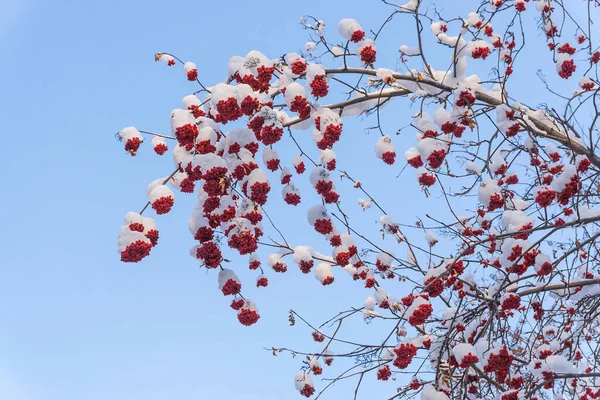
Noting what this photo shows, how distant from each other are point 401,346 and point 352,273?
2689mm

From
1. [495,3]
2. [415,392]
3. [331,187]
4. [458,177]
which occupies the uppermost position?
[495,3]

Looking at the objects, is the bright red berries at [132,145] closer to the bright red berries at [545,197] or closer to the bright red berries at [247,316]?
the bright red berries at [247,316]

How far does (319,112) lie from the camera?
435cm

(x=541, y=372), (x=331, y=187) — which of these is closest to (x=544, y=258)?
(x=541, y=372)

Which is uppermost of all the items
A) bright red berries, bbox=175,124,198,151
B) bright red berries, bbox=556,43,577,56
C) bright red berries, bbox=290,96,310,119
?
bright red berries, bbox=556,43,577,56

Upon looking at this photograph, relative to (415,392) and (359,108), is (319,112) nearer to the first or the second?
(359,108)

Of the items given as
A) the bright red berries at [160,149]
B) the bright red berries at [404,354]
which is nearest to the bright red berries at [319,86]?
the bright red berries at [160,149]

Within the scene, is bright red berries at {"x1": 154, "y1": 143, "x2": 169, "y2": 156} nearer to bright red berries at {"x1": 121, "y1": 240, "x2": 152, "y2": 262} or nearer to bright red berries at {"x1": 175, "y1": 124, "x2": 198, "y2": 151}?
bright red berries at {"x1": 175, "y1": 124, "x2": 198, "y2": 151}

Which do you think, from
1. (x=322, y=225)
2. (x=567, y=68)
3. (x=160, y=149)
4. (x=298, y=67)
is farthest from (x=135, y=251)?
(x=567, y=68)

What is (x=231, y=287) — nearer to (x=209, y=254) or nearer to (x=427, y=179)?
(x=209, y=254)

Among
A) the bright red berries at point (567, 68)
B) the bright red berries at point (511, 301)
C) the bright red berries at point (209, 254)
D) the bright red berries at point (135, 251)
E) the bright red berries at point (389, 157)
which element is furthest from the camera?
the bright red berries at point (567, 68)

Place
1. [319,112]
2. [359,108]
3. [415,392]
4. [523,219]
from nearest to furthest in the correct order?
[319,112] < [523,219] < [359,108] < [415,392]

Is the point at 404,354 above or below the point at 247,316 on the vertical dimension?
below

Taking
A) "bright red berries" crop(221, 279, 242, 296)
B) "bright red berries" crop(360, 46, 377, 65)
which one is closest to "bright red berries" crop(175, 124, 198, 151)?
"bright red berries" crop(221, 279, 242, 296)
